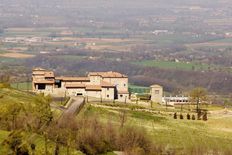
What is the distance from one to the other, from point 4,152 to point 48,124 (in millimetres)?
9471

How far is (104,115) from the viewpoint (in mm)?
55688

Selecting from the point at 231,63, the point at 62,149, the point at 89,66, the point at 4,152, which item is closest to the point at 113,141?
the point at 62,149

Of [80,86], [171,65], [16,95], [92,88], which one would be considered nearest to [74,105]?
[16,95]

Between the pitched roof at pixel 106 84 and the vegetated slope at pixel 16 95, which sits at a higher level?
the pitched roof at pixel 106 84

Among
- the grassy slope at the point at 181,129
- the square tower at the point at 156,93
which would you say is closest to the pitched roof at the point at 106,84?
the square tower at the point at 156,93

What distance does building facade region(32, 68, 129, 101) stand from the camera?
212ft

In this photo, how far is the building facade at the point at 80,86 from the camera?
64.6m

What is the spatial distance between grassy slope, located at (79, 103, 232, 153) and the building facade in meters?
6.37

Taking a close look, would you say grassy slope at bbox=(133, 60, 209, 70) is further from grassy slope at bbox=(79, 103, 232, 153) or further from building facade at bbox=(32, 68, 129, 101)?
grassy slope at bbox=(79, 103, 232, 153)

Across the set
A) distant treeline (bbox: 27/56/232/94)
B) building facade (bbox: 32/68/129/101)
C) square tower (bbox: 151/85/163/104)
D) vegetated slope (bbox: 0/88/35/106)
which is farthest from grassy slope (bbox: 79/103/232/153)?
distant treeline (bbox: 27/56/232/94)

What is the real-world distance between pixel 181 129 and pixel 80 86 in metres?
14.8

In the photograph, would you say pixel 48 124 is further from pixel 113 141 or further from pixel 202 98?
pixel 202 98

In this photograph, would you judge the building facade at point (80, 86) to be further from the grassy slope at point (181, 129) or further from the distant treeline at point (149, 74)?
the distant treeline at point (149, 74)

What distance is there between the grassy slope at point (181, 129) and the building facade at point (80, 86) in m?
6.37
